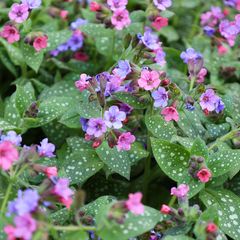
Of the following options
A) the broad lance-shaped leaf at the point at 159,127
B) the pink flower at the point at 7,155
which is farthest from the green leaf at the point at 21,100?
the pink flower at the point at 7,155

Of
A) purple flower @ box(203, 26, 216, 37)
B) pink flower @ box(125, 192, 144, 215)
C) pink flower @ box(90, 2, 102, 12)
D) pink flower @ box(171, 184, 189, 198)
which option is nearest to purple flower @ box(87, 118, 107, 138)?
pink flower @ box(171, 184, 189, 198)

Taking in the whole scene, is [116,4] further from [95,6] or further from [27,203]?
[27,203]

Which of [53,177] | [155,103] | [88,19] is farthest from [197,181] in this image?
[88,19]

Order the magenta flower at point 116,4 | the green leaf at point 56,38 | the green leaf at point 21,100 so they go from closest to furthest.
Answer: the green leaf at point 21,100 < the magenta flower at point 116,4 < the green leaf at point 56,38

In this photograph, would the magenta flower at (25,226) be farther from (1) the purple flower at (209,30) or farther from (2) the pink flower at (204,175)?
(1) the purple flower at (209,30)

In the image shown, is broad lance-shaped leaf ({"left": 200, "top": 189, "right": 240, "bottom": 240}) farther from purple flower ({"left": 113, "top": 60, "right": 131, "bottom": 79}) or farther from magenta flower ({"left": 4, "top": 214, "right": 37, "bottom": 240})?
magenta flower ({"left": 4, "top": 214, "right": 37, "bottom": 240})

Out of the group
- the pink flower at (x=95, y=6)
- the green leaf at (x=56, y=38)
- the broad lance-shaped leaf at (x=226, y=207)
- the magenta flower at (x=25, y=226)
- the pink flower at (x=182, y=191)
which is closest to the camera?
the magenta flower at (x=25, y=226)

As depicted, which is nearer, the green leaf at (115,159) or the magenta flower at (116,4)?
the green leaf at (115,159)
